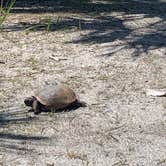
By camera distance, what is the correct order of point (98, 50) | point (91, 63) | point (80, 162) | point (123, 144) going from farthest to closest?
point (98, 50) < point (91, 63) < point (123, 144) < point (80, 162)

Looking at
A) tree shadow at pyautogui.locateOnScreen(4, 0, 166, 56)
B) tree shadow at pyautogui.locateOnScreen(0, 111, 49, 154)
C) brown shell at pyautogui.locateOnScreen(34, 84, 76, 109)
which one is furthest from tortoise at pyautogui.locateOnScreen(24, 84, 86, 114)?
tree shadow at pyautogui.locateOnScreen(4, 0, 166, 56)

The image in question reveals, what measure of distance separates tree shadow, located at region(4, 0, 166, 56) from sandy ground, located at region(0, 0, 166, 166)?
0.05 feet

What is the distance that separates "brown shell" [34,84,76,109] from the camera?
17.5ft

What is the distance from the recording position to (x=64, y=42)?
7457 millimetres

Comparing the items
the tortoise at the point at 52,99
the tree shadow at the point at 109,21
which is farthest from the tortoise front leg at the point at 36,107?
the tree shadow at the point at 109,21

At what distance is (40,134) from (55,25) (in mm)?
3486

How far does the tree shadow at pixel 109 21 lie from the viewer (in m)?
7.62

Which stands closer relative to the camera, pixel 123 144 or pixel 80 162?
pixel 80 162

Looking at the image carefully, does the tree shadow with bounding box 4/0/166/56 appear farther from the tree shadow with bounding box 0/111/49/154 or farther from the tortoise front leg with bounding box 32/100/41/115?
the tree shadow with bounding box 0/111/49/154

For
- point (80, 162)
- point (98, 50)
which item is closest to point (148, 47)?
point (98, 50)

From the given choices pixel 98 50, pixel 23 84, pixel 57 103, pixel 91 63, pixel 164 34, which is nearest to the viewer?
pixel 57 103

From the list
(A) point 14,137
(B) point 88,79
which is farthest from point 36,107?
(B) point 88,79

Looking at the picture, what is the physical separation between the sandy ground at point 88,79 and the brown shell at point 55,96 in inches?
4.1

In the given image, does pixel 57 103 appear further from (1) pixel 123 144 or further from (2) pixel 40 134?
(1) pixel 123 144
